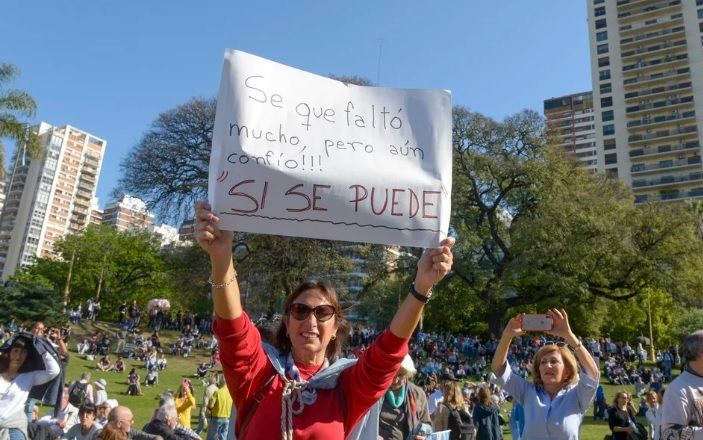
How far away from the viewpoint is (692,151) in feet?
247

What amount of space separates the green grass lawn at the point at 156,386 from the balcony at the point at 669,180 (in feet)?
199

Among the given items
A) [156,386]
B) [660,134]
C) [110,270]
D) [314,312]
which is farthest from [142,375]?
[660,134]

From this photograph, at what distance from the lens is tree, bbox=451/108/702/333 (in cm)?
3092

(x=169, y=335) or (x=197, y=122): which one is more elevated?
(x=197, y=122)

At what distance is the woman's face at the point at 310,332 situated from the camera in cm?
238

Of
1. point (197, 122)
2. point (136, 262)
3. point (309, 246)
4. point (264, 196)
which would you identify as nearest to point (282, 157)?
point (264, 196)

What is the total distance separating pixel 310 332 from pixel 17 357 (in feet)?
13.1

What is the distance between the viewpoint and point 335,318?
2.50 meters

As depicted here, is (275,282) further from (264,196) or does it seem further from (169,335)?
(264,196)

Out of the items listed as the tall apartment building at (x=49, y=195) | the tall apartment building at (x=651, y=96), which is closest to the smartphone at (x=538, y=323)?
the tall apartment building at (x=651, y=96)

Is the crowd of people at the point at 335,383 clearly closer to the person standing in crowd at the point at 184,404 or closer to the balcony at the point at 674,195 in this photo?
the person standing in crowd at the point at 184,404

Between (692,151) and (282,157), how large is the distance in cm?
8584

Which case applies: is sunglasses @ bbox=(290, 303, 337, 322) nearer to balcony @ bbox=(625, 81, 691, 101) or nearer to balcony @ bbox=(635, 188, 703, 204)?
balcony @ bbox=(635, 188, 703, 204)

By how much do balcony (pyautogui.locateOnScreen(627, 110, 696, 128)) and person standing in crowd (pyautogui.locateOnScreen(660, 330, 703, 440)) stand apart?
8418 centimetres
